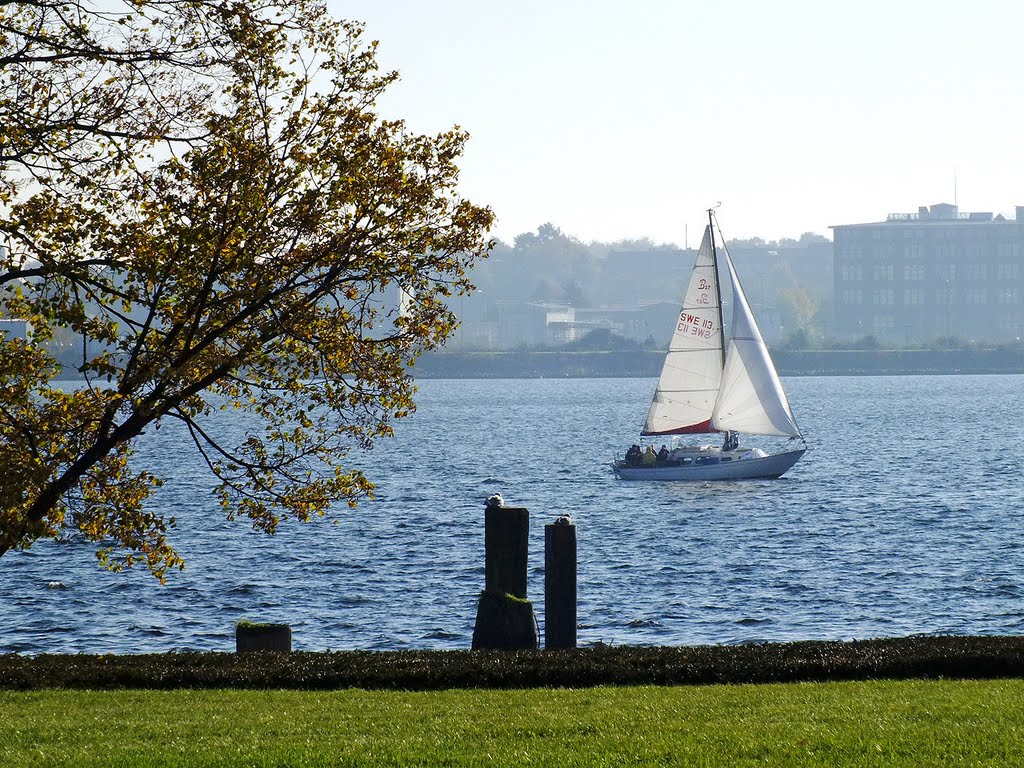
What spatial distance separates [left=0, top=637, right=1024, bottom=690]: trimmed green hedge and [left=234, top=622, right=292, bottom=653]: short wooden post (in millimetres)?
1950

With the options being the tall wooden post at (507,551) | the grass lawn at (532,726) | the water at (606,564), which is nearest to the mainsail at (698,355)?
the water at (606,564)

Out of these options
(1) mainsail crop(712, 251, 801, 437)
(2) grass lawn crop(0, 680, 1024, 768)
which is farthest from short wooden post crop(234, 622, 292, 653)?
(1) mainsail crop(712, 251, 801, 437)

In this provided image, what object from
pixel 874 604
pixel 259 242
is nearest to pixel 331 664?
pixel 259 242

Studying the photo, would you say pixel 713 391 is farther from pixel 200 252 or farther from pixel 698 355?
pixel 200 252

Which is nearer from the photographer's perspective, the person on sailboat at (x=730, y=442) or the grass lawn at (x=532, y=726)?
the grass lawn at (x=532, y=726)

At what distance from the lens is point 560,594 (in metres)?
18.6

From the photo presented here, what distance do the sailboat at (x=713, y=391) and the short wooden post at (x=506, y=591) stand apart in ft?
131

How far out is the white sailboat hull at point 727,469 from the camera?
201 feet

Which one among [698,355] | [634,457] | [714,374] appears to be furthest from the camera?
[634,457]

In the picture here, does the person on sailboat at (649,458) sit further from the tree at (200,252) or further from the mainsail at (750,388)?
the tree at (200,252)

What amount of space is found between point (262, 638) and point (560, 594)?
13.0ft

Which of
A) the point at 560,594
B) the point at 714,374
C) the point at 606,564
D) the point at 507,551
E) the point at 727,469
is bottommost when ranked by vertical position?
the point at 606,564

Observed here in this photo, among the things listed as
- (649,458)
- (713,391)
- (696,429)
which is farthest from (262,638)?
(649,458)

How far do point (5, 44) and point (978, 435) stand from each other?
85726mm
